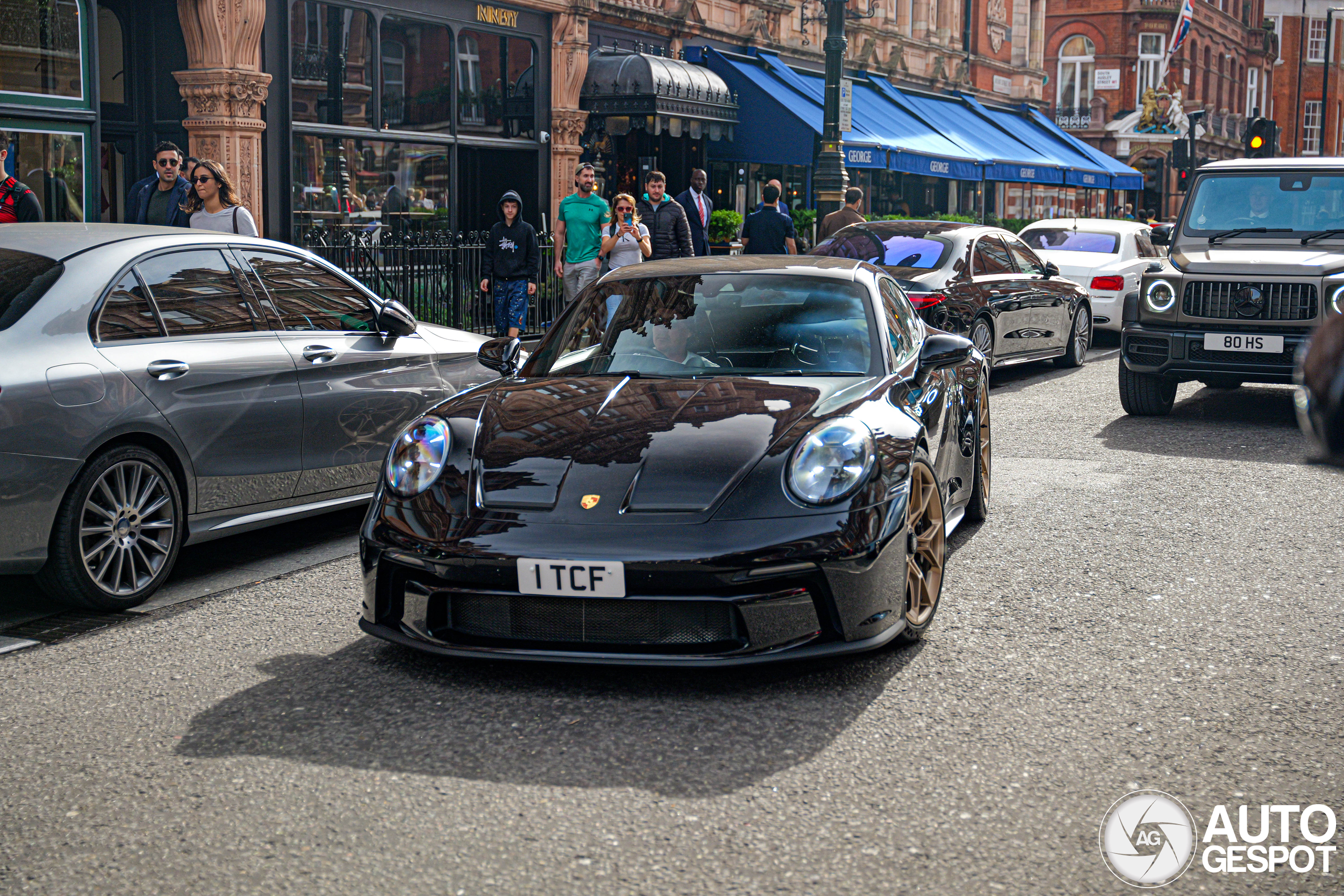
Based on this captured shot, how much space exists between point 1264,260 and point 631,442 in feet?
25.5

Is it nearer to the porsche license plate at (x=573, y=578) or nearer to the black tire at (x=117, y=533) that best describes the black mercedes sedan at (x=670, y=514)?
the porsche license plate at (x=573, y=578)

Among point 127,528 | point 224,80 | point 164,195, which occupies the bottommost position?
point 127,528

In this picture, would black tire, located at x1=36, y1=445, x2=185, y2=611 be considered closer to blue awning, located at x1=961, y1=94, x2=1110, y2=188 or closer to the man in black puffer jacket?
the man in black puffer jacket

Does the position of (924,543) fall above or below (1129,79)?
below

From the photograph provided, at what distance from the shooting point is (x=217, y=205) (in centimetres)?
931

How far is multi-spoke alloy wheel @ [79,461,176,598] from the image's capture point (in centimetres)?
544

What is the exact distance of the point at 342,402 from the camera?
6664mm

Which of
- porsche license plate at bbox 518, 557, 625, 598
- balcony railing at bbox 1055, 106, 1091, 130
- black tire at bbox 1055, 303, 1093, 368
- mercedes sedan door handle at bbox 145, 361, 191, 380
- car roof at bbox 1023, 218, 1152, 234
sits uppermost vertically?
balcony railing at bbox 1055, 106, 1091, 130

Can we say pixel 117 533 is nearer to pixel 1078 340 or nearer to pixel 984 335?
pixel 984 335

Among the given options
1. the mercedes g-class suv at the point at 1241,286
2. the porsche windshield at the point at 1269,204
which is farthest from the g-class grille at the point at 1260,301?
the porsche windshield at the point at 1269,204

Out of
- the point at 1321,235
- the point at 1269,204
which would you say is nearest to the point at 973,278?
the point at 1269,204

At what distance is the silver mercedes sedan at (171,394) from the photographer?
17.2 feet

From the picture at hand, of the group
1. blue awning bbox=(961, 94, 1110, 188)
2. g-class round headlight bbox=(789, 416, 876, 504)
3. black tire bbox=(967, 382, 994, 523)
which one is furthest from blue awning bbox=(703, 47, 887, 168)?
g-class round headlight bbox=(789, 416, 876, 504)

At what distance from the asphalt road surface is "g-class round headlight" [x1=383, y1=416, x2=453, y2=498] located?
0.60m
